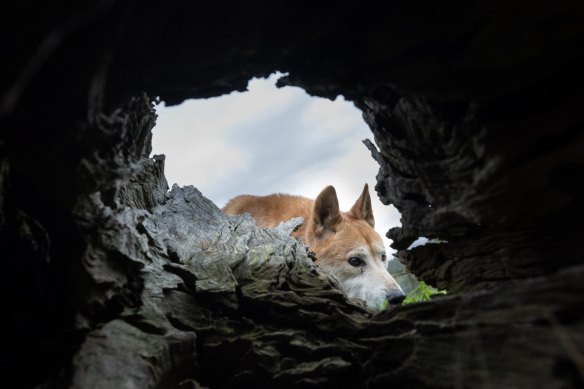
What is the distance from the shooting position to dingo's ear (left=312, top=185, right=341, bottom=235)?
509 centimetres

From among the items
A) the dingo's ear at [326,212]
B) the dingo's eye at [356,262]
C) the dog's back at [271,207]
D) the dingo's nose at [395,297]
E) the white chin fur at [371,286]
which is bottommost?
the dingo's nose at [395,297]

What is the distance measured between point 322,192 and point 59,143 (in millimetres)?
3881

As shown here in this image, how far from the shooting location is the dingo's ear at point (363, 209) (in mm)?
5754

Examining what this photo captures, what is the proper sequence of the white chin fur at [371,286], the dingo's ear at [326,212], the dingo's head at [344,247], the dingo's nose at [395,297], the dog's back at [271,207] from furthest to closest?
the dog's back at [271,207] < the dingo's ear at [326,212] < the dingo's head at [344,247] < the white chin fur at [371,286] < the dingo's nose at [395,297]

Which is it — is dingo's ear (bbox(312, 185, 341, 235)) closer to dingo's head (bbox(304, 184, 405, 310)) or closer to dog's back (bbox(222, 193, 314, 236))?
dingo's head (bbox(304, 184, 405, 310))

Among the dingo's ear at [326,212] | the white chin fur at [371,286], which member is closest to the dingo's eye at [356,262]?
the white chin fur at [371,286]

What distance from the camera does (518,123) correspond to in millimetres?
1276

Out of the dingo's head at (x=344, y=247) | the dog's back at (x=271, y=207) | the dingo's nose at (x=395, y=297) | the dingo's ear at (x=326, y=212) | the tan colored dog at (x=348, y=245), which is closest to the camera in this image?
the dingo's nose at (x=395, y=297)

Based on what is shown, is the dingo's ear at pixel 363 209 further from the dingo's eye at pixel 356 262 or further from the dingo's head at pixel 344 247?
the dingo's eye at pixel 356 262

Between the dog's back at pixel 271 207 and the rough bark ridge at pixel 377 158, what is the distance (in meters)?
3.71

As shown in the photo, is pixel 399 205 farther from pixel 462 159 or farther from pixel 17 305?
pixel 17 305

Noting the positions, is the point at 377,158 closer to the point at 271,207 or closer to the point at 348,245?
the point at 348,245

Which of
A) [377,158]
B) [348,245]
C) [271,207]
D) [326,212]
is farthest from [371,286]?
[377,158]

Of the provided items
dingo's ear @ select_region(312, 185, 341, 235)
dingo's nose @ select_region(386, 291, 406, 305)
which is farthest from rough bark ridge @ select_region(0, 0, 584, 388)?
dingo's ear @ select_region(312, 185, 341, 235)
